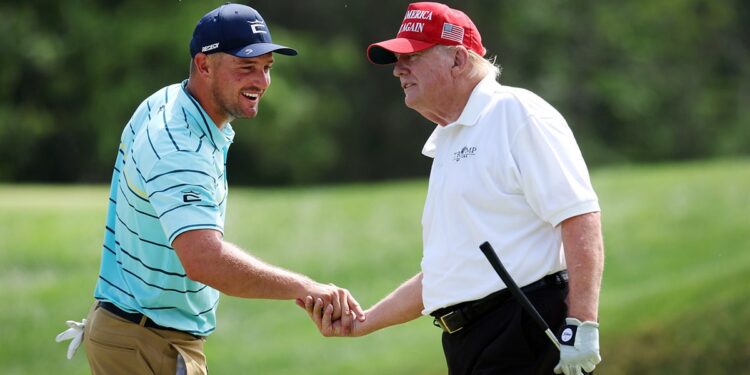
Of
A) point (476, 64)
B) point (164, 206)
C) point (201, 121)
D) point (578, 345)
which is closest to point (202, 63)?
point (201, 121)

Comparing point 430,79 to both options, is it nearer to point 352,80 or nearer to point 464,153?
point 464,153

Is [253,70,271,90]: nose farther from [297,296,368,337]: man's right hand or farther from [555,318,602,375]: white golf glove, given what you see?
[555,318,602,375]: white golf glove

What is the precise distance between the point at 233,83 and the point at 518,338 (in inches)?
66.2

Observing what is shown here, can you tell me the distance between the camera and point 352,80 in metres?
37.5

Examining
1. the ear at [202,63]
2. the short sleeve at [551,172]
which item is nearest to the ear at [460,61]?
the short sleeve at [551,172]

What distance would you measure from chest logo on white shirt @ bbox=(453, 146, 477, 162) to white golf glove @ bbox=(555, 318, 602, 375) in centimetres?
79

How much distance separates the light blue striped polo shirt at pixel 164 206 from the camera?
464 cm

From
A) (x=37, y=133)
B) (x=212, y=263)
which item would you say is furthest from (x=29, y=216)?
(x=37, y=133)

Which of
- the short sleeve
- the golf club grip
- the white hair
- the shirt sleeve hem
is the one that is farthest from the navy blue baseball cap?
the shirt sleeve hem

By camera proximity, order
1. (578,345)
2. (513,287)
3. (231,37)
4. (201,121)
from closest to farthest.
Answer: (578,345), (513,287), (201,121), (231,37)

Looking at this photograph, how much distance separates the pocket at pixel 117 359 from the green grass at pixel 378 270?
6.54 metres

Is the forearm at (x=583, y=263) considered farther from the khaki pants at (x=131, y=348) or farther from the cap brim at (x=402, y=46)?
the khaki pants at (x=131, y=348)

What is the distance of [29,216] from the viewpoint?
15891 mm

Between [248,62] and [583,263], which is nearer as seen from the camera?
[583,263]
